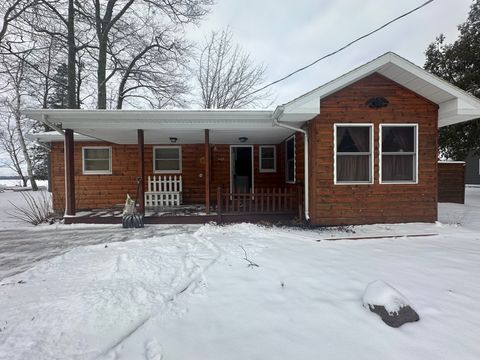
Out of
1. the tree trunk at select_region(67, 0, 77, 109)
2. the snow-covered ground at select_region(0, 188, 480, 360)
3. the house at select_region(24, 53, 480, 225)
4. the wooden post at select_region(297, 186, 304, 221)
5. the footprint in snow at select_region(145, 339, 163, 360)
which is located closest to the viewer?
the footprint in snow at select_region(145, 339, 163, 360)

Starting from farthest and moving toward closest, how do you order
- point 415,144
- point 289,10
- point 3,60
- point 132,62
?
point 132,62, point 289,10, point 3,60, point 415,144

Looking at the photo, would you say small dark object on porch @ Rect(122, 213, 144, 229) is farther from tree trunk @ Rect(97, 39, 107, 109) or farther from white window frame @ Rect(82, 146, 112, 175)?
tree trunk @ Rect(97, 39, 107, 109)

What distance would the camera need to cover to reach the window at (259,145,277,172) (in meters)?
10.0

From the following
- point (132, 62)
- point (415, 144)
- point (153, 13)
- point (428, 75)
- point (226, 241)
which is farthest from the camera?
point (132, 62)

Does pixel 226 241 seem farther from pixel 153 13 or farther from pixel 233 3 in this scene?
pixel 153 13

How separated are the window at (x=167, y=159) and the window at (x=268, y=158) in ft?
10.5

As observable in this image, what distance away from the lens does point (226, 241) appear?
16.5 feet

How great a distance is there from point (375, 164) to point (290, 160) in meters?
2.70

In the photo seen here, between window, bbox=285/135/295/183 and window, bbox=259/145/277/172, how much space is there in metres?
1.22

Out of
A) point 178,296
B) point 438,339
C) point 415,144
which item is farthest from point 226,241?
point 415,144

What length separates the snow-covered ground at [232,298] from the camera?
6.64 ft

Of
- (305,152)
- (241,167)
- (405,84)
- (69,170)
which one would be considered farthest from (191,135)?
(405,84)

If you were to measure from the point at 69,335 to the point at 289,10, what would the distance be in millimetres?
13227

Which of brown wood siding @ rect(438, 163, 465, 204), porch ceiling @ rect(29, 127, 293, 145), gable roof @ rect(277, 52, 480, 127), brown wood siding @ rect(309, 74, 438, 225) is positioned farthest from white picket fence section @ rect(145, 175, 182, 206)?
brown wood siding @ rect(438, 163, 465, 204)
